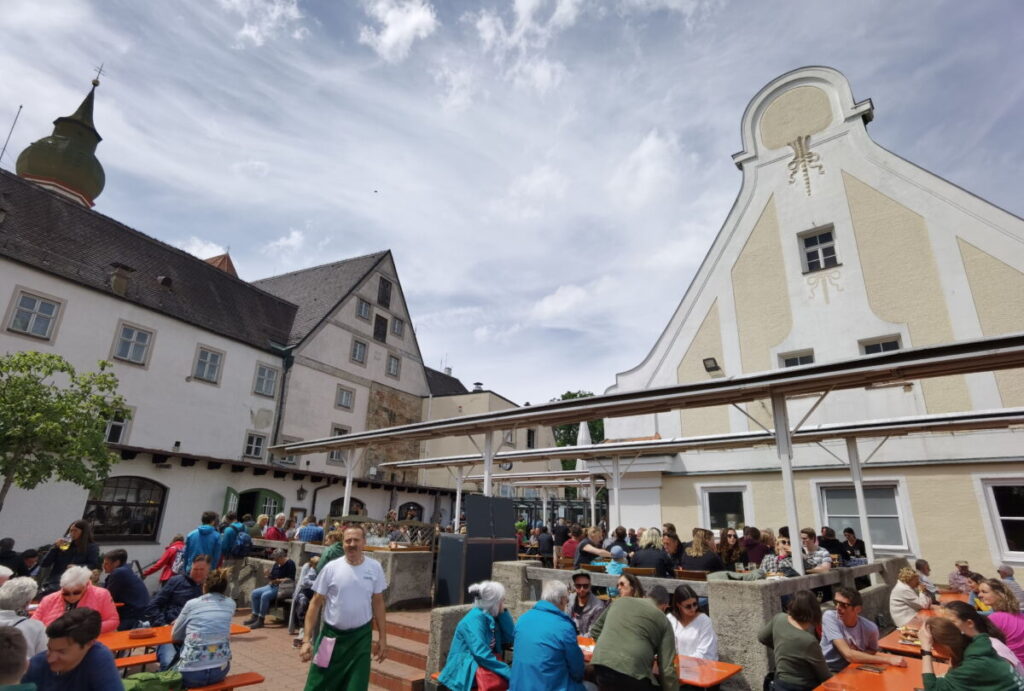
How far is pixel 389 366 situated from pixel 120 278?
41.8 feet

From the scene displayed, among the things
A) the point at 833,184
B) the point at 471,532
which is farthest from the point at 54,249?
the point at 833,184

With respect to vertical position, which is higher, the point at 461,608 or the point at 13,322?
the point at 13,322

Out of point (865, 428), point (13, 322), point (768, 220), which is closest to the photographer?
point (865, 428)

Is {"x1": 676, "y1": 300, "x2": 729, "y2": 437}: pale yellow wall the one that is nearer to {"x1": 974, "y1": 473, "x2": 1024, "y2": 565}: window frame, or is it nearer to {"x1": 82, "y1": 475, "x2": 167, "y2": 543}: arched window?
{"x1": 974, "y1": 473, "x2": 1024, "y2": 565}: window frame

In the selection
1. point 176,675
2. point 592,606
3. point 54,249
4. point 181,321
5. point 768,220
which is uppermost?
point 768,220

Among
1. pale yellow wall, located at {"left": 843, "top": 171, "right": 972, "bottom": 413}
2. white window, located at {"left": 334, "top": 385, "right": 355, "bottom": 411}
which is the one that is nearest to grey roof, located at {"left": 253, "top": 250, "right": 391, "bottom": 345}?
white window, located at {"left": 334, "top": 385, "right": 355, "bottom": 411}

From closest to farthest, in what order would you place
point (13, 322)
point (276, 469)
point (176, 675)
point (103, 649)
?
point (103, 649)
point (176, 675)
point (13, 322)
point (276, 469)

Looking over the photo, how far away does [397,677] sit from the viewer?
626 centimetres

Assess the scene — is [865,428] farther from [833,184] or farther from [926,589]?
[833,184]

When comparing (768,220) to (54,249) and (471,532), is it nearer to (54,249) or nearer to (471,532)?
(471,532)

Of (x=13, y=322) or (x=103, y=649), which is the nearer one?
(x=103, y=649)

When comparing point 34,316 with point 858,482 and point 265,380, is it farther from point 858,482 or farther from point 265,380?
point 858,482

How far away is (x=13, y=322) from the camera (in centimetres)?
1403

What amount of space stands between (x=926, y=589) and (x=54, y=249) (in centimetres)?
2274
